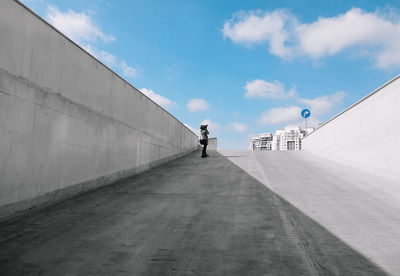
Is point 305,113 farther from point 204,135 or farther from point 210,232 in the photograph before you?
point 210,232

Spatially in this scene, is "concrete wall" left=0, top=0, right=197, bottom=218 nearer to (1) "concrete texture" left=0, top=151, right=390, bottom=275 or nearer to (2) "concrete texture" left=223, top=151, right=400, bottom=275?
(1) "concrete texture" left=0, top=151, right=390, bottom=275

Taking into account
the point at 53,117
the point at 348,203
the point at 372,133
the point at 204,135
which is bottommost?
the point at 348,203

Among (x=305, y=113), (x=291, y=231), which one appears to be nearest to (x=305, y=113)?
(x=305, y=113)

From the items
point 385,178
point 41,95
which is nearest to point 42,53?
point 41,95

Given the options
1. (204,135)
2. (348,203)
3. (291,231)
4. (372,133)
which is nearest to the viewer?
(291,231)

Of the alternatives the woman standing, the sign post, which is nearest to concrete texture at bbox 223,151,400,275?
the woman standing

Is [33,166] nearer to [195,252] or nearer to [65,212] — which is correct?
[65,212]

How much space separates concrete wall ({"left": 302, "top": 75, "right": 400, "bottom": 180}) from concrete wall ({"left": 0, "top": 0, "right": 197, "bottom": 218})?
8153mm

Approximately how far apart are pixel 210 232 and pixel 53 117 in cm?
430

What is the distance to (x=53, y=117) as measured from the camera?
6750mm

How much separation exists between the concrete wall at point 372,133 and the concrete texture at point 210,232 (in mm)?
1656

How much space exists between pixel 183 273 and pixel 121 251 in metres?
1.06

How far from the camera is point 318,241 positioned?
441 centimetres

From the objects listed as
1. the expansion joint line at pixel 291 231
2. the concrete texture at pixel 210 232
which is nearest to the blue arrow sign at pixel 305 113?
the concrete texture at pixel 210 232
